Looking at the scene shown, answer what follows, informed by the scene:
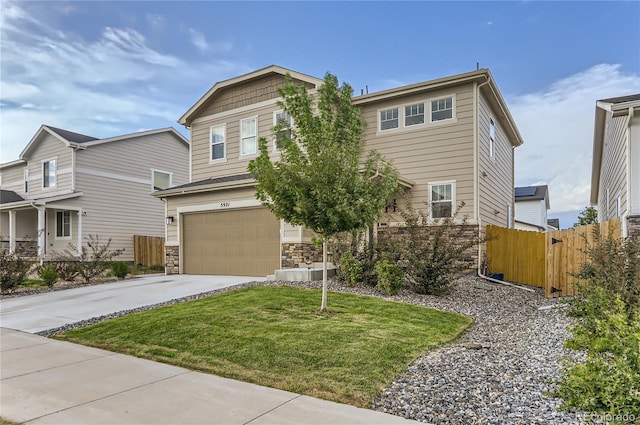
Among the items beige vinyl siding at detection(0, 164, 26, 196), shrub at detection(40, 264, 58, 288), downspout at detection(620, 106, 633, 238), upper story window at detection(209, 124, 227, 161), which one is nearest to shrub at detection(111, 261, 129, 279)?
shrub at detection(40, 264, 58, 288)

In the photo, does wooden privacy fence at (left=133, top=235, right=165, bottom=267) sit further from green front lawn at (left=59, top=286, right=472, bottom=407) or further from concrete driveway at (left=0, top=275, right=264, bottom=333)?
green front lawn at (left=59, top=286, right=472, bottom=407)

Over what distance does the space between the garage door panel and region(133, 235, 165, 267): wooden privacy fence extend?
23.0ft

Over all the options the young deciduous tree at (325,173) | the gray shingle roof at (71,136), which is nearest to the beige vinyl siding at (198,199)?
the young deciduous tree at (325,173)

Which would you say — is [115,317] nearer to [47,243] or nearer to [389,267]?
[389,267]

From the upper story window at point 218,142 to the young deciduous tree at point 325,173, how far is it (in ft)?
28.9

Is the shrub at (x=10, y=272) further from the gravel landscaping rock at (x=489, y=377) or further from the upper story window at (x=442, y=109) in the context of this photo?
the upper story window at (x=442, y=109)

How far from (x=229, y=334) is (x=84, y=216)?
17.2 meters

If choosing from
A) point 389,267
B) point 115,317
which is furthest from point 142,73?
point 389,267

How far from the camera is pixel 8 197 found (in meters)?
22.2

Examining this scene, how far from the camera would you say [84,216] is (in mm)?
19891

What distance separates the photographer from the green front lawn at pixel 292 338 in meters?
4.50

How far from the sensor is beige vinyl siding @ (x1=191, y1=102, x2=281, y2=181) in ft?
49.4

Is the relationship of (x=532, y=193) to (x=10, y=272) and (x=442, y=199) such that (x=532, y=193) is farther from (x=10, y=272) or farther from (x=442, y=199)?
(x=10, y=272)

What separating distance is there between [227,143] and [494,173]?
1007 cm
